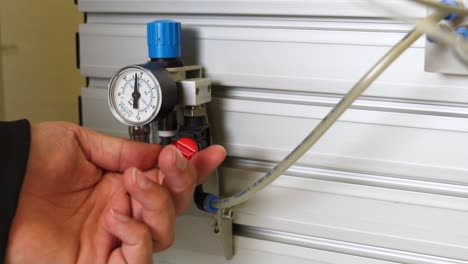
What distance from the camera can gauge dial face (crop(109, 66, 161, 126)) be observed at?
77cm

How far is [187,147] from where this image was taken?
78 centimetres

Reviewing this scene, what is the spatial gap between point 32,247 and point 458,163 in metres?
0.63

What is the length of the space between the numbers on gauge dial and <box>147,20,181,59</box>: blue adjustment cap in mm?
71

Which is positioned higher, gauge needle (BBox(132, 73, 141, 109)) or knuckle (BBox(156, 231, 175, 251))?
gauge needle (BBox(132, 73, 141, 109))

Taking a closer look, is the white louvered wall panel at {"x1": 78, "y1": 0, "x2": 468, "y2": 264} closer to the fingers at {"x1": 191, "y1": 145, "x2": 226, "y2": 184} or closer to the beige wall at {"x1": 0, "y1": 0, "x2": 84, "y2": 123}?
the fingers at {"x1": 191, "y1": 145, "x2": 226, "y2": 184}

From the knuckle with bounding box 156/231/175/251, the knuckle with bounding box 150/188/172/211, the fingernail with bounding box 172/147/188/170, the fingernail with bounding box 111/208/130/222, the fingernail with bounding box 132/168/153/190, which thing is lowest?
the knuckle with bounding box 156/231/175/251

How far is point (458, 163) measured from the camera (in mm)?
786

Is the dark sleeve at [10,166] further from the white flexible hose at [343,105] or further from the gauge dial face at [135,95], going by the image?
the white flexible hose at [343,105]

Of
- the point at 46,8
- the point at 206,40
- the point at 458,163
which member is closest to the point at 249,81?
the point at 206,40

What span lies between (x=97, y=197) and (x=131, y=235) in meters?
0.18

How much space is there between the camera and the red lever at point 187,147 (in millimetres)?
772

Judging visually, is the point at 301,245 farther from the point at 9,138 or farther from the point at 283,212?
the point at 9,138

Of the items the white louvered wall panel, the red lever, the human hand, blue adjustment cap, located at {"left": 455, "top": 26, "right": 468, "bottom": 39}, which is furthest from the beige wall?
blue adjustment cap, located at {"left": 455, "top": 26, "right": 468, "bottom": 39}

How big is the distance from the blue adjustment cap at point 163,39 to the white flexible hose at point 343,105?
25 cm
